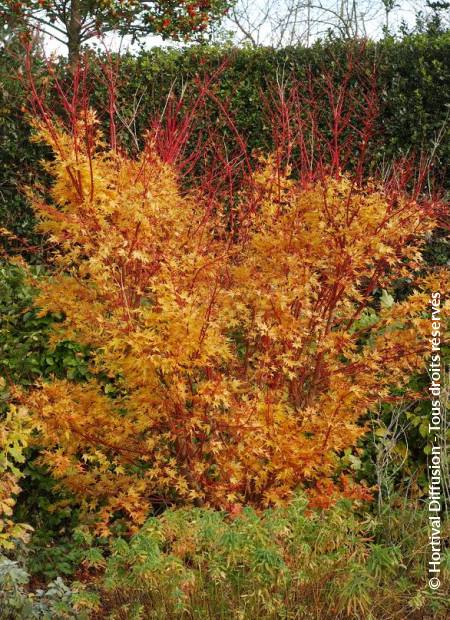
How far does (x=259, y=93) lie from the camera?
328 inches

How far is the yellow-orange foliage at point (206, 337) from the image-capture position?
13.3ft

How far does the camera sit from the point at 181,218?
483 centimetres

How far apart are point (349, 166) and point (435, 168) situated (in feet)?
2.63

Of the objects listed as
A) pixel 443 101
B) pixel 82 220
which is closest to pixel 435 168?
pixel 443 101

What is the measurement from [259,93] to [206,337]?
499cm

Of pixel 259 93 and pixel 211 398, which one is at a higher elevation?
pixel 259 93

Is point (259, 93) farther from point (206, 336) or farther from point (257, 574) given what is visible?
point (257, 574)

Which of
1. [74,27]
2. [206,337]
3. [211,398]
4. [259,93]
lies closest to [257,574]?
[211,398]

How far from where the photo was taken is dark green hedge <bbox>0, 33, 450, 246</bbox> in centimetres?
796

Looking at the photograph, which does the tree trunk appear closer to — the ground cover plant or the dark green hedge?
the dark green hedge

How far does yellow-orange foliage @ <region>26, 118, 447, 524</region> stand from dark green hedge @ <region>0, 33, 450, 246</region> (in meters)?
3.36

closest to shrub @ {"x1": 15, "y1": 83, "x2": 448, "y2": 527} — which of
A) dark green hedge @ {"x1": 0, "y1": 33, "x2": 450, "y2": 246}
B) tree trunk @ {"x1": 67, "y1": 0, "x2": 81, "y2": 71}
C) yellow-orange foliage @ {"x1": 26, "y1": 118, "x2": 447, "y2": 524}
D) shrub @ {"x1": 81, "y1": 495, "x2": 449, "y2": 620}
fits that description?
yellow-orange foliage @ {"x1": 26, "y1": 118, "x2": 447, "y2": 524}

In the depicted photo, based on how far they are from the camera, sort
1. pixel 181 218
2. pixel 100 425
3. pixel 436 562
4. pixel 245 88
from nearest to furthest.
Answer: pixel 436 562, pixel 100 425, pixel 181 218, pixel 245 88

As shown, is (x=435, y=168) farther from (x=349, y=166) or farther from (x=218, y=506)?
(x=218, y=506)
